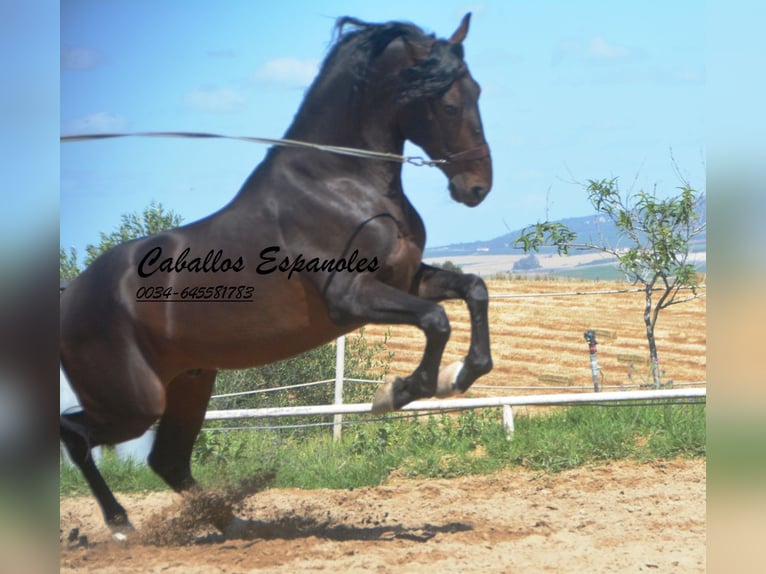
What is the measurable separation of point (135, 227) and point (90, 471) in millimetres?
1258

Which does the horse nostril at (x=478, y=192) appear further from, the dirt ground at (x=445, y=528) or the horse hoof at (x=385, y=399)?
the dirt ground at (x=445, y=528)

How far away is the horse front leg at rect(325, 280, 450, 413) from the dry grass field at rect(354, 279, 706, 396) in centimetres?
94

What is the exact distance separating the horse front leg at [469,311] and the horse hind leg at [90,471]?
1795 millimetres

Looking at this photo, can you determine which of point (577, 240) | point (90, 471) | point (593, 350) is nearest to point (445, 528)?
point (593, 350)

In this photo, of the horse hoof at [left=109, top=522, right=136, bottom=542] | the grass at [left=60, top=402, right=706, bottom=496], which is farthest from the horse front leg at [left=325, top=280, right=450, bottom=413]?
the horse hoof at [left=109, top=522, right=136, bottom=542]

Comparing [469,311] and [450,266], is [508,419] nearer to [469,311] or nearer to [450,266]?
[450,266]

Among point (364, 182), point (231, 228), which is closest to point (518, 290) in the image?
point (364, 182)

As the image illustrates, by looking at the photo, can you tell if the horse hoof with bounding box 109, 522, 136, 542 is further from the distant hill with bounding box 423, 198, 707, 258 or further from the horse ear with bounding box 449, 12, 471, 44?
the horse ear with bounding box 449, 12, 471, 44

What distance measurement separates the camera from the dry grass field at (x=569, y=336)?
5.02 meters

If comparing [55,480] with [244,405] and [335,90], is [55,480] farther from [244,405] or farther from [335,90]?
[335,90]

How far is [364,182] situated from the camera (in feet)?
14.4

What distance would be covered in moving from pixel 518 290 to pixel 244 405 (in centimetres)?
181

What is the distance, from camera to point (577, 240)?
4.73m

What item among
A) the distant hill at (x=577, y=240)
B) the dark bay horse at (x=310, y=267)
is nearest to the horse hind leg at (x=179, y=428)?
the dark bay horse at (x=310, y=267)
